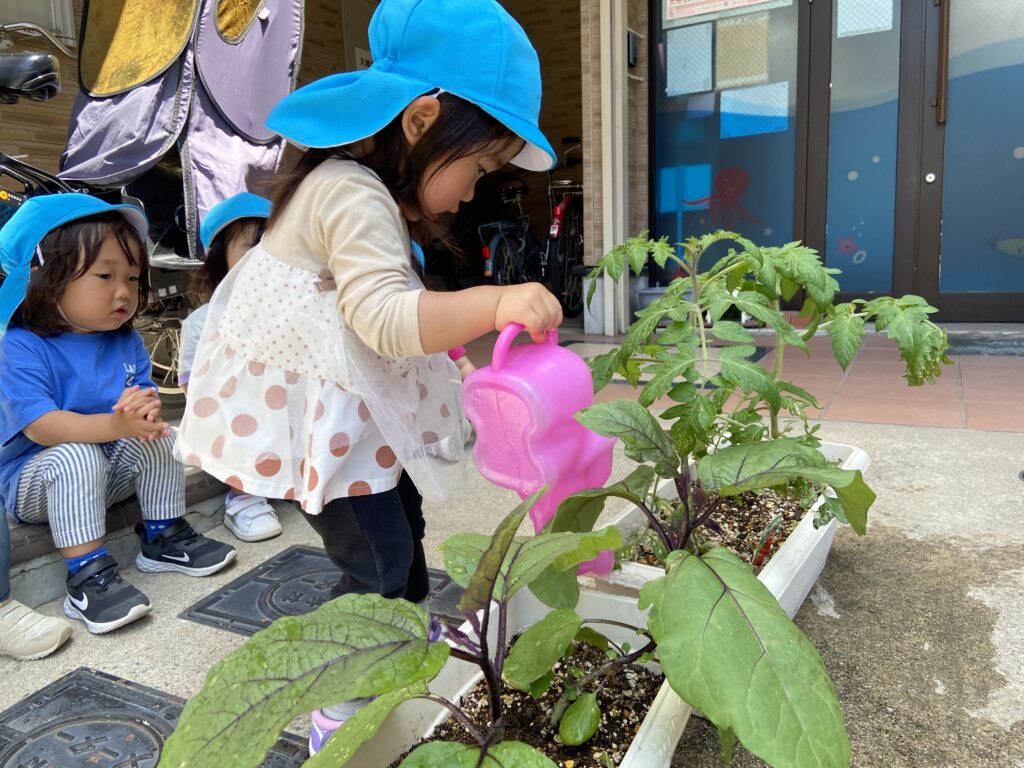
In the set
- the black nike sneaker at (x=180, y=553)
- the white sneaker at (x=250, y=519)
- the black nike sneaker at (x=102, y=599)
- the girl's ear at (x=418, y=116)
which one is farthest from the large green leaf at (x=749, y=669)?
the white sneaker at (x=250, y=519)

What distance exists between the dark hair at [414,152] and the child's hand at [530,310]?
10.5 inches

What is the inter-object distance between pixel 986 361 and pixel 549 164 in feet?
10.3

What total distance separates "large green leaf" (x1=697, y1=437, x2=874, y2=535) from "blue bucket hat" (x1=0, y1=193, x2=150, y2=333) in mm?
1454

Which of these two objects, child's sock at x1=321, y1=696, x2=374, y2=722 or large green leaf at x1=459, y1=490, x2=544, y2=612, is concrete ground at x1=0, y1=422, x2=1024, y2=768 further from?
large green leaf at x1=459, y1=490, x2=544, y2=612

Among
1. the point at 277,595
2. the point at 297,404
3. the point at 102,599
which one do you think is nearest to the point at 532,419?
the point at 297,404

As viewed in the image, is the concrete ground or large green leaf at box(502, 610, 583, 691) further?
the concrete ground

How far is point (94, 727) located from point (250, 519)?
75 centimetres

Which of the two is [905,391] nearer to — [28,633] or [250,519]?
[250,519]

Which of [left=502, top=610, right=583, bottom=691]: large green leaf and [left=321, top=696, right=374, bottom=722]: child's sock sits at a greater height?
[left=502, top=610, right=583, bottom=691]: large green leaf

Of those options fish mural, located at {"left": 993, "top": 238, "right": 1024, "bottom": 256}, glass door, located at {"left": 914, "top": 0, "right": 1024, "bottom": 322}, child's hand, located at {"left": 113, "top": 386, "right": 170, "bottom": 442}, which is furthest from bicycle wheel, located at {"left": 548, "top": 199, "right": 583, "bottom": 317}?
child's hand, located at {"left": 113, "top": 386, "right": 170, "bottom": 442}

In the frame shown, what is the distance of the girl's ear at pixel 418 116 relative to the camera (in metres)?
1.01

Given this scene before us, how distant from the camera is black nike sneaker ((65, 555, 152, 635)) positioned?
1.42 m

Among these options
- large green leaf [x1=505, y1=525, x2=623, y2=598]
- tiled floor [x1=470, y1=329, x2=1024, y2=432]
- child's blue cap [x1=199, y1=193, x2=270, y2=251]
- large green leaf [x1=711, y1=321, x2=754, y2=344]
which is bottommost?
tiled floor [x1=470, y1=329, x2=1024, y2=432]

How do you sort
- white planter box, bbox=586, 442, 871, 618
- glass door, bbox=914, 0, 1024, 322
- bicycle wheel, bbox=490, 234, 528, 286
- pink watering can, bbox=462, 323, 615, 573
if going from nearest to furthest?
pink watering can, bbox=462, 323, 615, 573, white planter box, bbox=586, 442, 871, 618, glass door, bbox=914, 0, 1024, 322, bicycle wheel, bbox=490, 234, 528, 286
